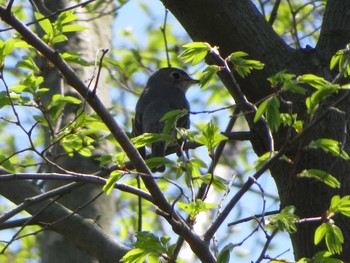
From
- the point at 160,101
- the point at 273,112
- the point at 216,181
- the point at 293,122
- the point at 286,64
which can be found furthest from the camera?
the point at 160,101

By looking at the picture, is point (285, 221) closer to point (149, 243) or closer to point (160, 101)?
point (149, 243)

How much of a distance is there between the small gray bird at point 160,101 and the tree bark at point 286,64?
1.15 meters

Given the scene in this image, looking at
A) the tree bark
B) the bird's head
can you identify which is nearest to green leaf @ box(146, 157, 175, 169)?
the tree bark

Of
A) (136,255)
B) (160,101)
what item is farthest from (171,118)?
(160,101)

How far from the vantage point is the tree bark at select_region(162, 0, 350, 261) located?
400cm

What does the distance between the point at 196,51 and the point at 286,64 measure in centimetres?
85

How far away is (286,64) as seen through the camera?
4168 millimetres

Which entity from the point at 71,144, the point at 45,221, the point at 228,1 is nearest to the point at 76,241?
the point at 45,221

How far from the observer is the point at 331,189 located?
3.97 meters

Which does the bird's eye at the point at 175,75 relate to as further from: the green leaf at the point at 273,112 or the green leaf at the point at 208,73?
the green leaf at the point at 273,112

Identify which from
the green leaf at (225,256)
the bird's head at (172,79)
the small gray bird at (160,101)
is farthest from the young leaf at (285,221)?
the bird's head at (172,79)

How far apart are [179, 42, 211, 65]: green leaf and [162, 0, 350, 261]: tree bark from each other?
0.64 meters

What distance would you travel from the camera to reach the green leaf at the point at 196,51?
3438 millimetres

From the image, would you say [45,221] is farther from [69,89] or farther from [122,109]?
[122,109]
